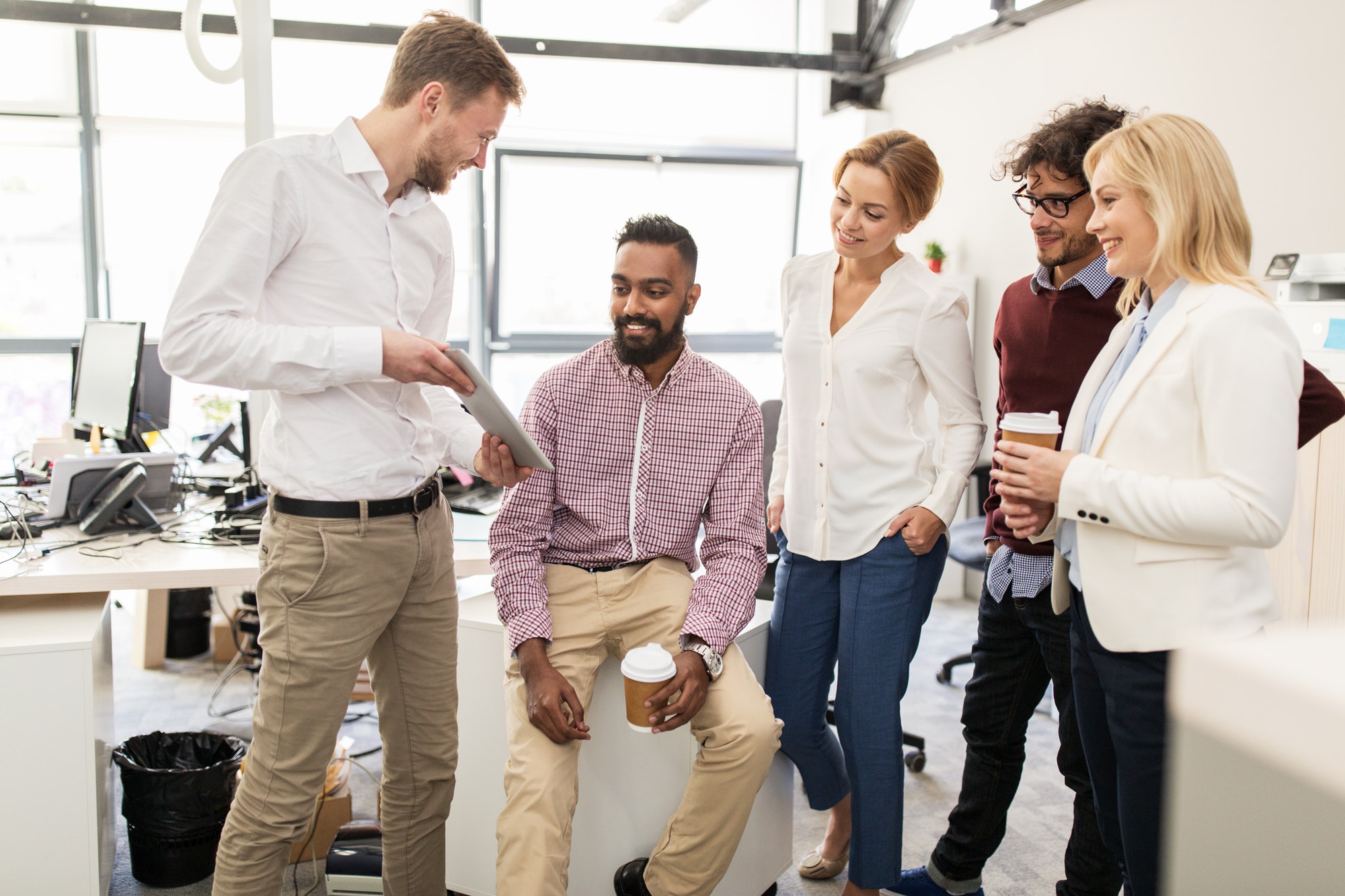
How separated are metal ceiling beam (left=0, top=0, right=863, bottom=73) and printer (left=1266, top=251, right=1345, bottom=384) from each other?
3.00m

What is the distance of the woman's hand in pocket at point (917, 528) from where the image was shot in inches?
74.5

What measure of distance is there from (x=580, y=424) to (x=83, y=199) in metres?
4.58

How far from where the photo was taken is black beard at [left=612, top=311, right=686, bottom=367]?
1943mm

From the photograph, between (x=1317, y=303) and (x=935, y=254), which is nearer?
(x=1317, y=303)

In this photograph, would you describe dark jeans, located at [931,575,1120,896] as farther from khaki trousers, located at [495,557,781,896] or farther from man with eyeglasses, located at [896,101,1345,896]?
khaki trousers, located at [495,557,781,896]

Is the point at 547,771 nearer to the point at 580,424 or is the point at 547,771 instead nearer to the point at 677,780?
the point at 677,780

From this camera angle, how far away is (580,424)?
1950mm

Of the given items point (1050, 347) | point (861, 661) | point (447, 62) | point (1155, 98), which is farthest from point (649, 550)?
point (1155, 98)

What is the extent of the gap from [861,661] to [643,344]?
761 millimetres

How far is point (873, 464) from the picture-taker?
1.95 meters

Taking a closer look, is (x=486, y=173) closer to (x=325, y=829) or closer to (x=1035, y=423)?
(x=325, y=829)

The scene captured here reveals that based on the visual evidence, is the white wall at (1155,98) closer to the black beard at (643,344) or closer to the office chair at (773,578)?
the office chair at (773,578)

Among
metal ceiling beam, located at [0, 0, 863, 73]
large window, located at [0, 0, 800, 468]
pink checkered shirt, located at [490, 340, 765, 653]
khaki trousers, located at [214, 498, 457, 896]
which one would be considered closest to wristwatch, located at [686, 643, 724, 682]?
pink checkered shirt, located at [490, 340, 765, 653]

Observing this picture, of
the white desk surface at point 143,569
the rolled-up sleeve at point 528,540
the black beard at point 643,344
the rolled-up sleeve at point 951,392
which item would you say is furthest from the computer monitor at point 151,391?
the rolled-up sleeve at point 951,392
